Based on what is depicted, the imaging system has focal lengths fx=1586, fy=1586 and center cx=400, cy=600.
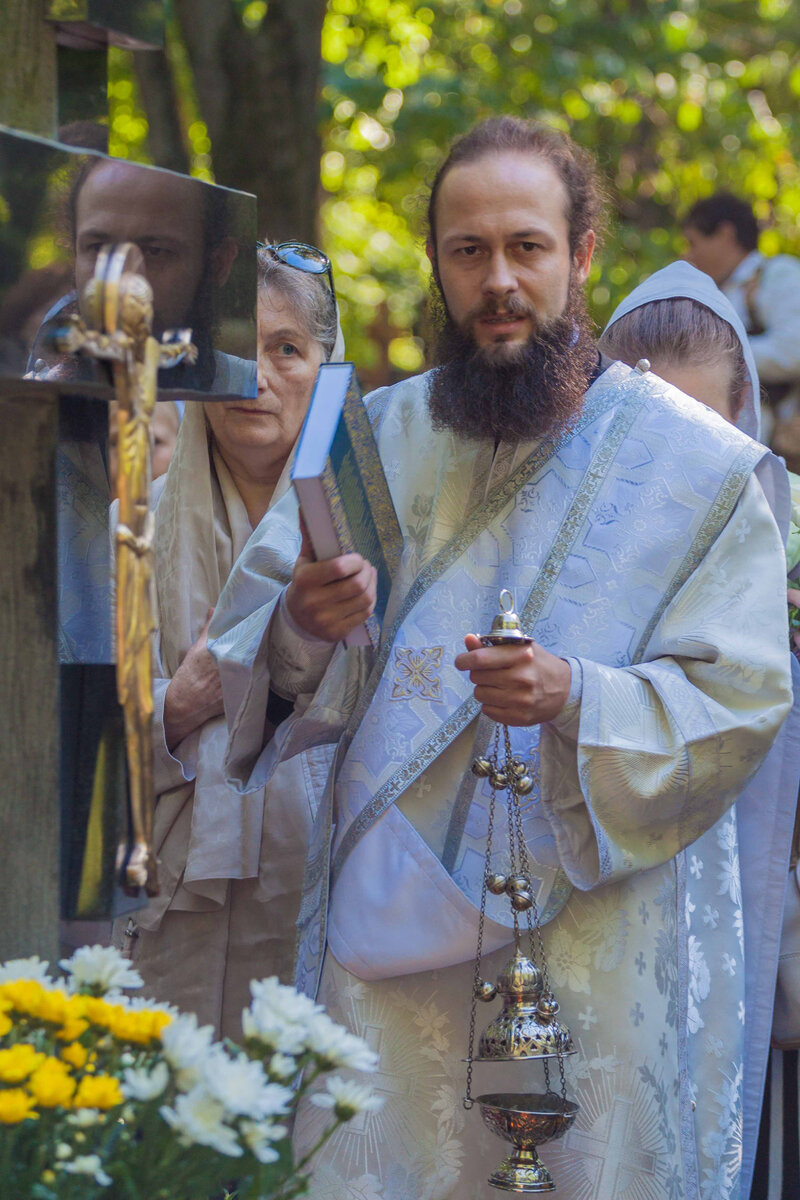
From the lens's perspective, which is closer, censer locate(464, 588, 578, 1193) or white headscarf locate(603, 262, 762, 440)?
censer locate(464, 588, 578, 1193)

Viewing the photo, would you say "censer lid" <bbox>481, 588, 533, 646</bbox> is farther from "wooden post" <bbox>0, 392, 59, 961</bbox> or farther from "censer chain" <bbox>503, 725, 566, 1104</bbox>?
"wooden post" <bbox>0, 392, 59, 961</bbox>

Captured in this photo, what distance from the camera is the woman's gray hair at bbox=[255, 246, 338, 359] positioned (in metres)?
3.43

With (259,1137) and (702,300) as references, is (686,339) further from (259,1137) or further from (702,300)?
(259,1137)

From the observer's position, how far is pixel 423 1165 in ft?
8.79

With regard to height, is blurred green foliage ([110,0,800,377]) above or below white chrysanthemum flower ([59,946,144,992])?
above

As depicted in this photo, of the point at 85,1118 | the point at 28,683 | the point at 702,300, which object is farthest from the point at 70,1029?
the point at 702,300

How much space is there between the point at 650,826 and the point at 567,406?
2.71 ft

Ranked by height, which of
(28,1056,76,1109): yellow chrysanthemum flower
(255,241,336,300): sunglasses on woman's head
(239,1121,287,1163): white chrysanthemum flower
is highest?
(255,241,336,300): sunglasses on woman's head

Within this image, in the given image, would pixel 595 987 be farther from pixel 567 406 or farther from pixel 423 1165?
pixel 567 406

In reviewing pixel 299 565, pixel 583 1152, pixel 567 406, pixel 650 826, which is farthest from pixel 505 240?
pixel 583 1152

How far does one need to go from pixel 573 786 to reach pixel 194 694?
3.00 feet

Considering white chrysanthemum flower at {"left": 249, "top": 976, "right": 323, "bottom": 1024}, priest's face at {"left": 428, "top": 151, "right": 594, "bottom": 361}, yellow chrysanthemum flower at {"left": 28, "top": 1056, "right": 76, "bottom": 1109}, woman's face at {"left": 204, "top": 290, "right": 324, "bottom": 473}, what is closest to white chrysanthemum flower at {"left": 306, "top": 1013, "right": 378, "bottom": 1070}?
white chrysanthemum flower at {"left": 249, "top": 976, "right": 323, "bottom": 1024}

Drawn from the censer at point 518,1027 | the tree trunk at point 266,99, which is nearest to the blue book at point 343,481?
the censer at point 518,1027

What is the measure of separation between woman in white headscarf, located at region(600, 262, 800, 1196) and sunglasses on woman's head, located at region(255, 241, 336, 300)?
76 cm
